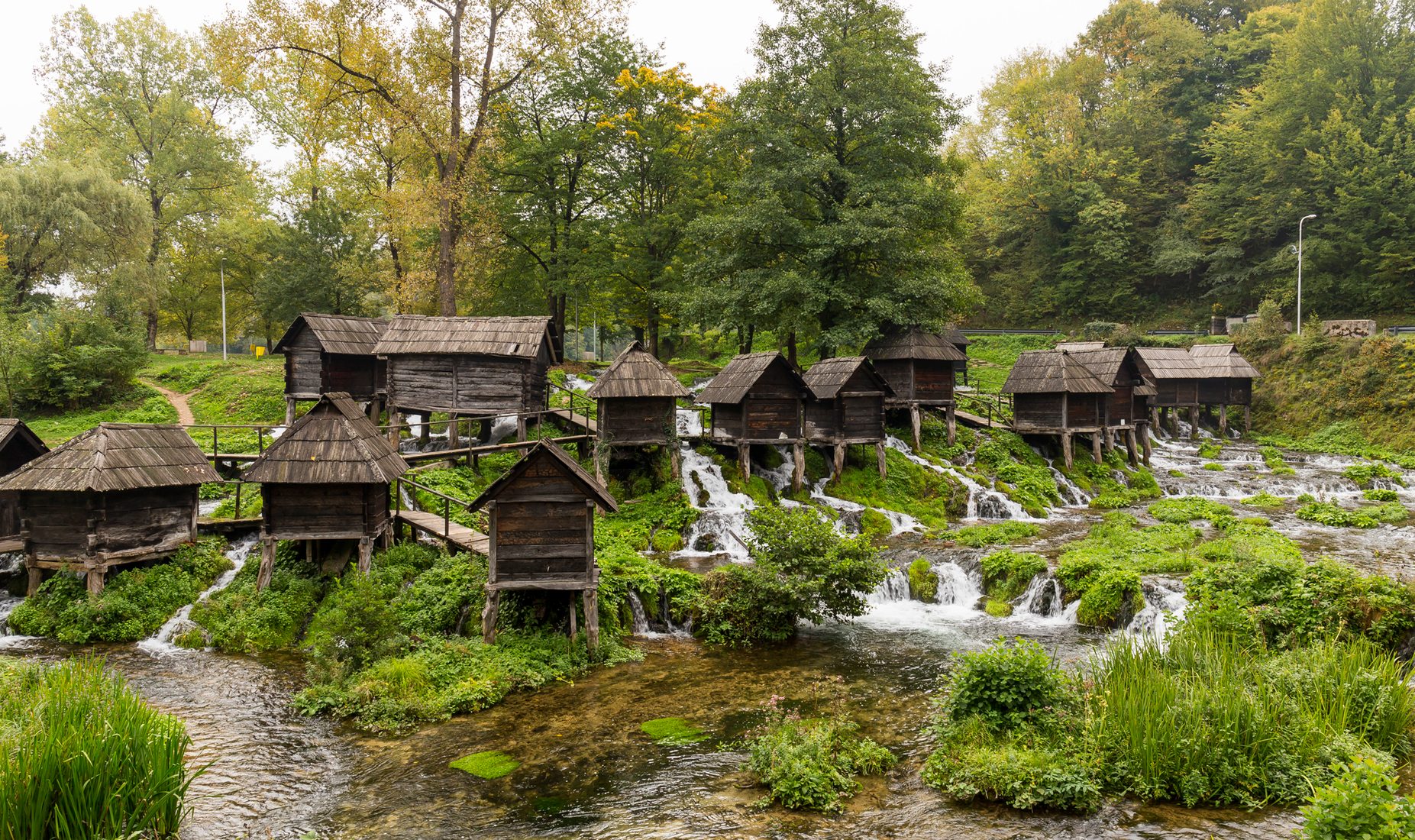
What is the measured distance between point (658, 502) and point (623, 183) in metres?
18.2

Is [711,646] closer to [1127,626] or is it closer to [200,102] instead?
[1127,626]

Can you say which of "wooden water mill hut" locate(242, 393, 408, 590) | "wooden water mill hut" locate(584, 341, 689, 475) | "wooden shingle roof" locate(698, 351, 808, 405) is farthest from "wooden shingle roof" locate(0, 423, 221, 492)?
"wooden shingle roof" locate(698, 351, 808, 405)

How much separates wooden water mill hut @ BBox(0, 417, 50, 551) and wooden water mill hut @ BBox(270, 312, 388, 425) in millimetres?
7572

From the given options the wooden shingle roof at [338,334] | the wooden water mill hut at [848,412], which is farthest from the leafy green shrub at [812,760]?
the wooden shingle roof at [338,334]

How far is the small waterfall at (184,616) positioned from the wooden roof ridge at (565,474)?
6.63 meters

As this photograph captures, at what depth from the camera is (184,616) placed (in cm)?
1630

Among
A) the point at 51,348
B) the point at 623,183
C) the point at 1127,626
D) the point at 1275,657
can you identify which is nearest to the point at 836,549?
the point at 1127,626

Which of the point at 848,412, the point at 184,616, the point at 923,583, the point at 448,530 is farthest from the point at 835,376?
the point at 184,616

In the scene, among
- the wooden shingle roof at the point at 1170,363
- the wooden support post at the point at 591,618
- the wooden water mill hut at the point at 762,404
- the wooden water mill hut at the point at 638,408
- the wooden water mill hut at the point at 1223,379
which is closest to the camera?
the wooden support post at the point at 591,618

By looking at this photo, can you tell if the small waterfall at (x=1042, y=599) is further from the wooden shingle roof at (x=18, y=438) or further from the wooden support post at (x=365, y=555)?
the wooden shingle roof at (x=18, y=438)

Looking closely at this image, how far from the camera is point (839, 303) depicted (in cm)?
3133

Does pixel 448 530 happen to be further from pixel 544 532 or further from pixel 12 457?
pixel 12 457

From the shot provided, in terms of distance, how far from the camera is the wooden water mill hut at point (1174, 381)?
39.6 metres

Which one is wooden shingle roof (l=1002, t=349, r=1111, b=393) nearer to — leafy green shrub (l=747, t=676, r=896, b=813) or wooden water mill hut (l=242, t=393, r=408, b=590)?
leafy green shrub (l=747, t=676, r=896, b=813)
